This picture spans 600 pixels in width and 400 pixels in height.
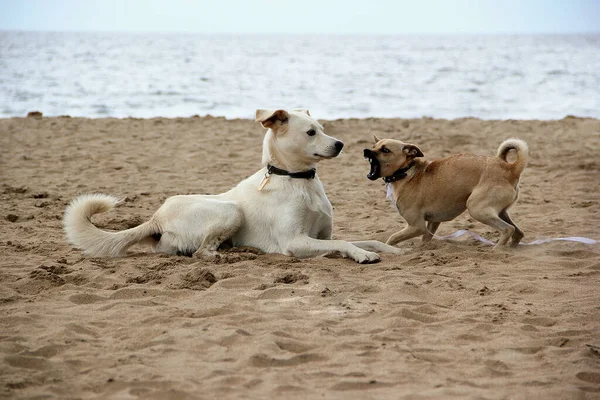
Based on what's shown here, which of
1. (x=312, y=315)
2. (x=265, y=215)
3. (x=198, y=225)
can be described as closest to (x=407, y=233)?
(x=265, y=215)

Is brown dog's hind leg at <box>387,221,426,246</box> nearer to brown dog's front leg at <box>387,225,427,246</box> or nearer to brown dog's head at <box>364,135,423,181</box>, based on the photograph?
brown dog's front leg at <box>387,225,427,246</box>

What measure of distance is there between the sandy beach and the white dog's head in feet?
2.69

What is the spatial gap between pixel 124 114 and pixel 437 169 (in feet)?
45.9

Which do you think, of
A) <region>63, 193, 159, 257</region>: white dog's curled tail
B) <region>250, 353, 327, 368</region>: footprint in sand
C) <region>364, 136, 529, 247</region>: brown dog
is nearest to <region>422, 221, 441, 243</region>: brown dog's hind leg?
<region>364, 136, 529, 247</region>: brown dog

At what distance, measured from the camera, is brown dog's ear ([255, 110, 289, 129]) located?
557 cm

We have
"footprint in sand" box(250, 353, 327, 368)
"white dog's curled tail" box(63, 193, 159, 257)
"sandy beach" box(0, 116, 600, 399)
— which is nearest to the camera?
"sandy beach" box(0, 116, 600, 399)

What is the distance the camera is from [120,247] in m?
5.62

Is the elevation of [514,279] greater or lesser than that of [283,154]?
lesser

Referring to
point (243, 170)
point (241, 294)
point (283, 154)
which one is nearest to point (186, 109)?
point (243, 170)

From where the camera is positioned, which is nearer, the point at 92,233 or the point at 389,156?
the point at 92,233

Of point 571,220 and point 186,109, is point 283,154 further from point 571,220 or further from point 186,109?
point 186,109

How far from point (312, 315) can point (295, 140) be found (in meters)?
1.87

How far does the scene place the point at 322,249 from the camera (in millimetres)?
5570

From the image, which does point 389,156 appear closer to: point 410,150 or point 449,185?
point 410,150
